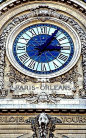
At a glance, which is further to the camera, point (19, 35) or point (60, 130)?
point (19, 35)

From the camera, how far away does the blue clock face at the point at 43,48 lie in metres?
20.4

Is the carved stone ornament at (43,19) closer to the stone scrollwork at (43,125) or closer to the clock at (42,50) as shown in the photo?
the clock at (42,50)

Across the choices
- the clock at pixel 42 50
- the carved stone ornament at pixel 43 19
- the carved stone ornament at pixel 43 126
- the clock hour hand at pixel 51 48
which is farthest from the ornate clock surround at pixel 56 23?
the carved stone ornament at pixel 43 126

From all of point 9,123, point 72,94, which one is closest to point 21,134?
point 9,123

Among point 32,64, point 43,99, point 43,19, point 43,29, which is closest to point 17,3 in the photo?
point 43,19

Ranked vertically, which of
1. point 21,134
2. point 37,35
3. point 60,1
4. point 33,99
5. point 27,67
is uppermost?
point 60,1

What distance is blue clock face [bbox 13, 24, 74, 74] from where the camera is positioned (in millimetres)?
20406

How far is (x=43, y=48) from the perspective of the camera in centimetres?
2058

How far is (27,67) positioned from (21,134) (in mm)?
3149

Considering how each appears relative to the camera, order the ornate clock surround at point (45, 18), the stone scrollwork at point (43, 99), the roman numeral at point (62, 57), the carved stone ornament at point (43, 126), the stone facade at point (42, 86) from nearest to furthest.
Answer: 1. the carved stone ornament at point (43, 126)
2. the stone facade at point (42, 86)
3. the stone scrollwork at point (43, 99)
4. the roman numeral at point (62, 57)
5. the ornate clock surround at point (45, 18)

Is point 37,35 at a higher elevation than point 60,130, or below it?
higher

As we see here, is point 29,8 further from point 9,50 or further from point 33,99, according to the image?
point 33,99

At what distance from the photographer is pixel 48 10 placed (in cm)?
2136

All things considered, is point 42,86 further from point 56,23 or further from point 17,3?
point 17,3
